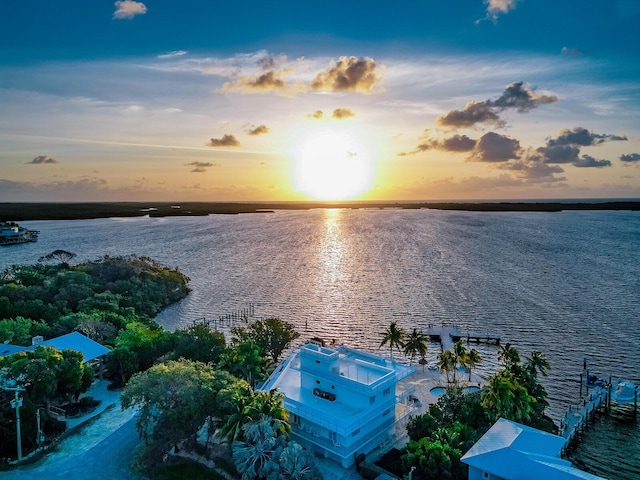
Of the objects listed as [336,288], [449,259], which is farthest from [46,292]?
[449,259]

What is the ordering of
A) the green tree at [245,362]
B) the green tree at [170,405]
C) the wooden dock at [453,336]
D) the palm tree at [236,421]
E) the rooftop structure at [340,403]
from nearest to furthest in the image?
the palm tree at [236,421], the green tree at [170,405], the rooftop structure at [340,403], the green tree at [245,362], the wooden dock at [453,336]

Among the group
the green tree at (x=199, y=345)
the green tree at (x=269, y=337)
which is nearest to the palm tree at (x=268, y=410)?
the green tree at (x=199, y=345)

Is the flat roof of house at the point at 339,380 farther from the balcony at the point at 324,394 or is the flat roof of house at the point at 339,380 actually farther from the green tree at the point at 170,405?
the green tree at the point at 170,405

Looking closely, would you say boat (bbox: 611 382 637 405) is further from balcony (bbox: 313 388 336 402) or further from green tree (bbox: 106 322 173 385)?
green tree (bbox: 106 322 173 385)

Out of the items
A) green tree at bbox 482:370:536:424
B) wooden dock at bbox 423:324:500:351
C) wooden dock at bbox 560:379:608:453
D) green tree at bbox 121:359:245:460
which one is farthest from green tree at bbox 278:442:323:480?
wooden dock at bbox 423:324:500:351

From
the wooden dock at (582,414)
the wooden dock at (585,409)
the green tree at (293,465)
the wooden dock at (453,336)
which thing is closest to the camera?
the green tree at (293,465)

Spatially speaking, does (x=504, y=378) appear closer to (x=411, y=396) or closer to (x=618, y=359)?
(x=411, y=396)
